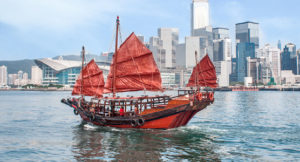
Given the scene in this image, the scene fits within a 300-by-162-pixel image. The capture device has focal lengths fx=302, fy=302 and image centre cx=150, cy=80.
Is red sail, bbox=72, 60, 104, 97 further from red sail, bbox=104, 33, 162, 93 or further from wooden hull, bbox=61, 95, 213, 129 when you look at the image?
wooden hull, bbox=61, 95, 213, 129

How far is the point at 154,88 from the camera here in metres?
30.9

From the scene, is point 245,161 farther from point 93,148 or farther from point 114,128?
point 114,128

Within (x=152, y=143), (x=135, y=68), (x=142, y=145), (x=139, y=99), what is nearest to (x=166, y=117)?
(x=139, y=99)

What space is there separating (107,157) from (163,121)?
9656 mm

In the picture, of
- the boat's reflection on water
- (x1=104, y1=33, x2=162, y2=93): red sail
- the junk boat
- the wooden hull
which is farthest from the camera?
(x1=104, y1=33, x2=162, y2=93): red sail

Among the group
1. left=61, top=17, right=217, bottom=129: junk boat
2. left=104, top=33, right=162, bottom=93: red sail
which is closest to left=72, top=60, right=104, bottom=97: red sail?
left=61, top=17, right=217, bottom=129: junk boat

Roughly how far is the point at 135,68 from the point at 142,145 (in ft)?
33.7

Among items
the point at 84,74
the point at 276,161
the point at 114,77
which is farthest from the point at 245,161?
the point at 84,74

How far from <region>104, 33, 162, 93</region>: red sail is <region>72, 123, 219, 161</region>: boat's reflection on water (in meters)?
4.84

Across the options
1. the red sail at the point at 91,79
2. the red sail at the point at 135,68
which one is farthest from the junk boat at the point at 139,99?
the red sail at the point at 91,79

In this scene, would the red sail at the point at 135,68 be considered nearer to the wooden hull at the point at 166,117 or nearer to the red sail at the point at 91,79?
the wooden hull at the point at 166,117

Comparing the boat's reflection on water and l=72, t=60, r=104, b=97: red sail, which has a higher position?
l=72, t=60, r=104, b=97: red sail

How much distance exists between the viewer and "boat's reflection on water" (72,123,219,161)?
19594 mm

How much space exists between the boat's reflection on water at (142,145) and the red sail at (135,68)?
4844 millimetres
